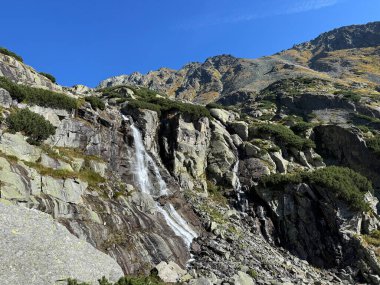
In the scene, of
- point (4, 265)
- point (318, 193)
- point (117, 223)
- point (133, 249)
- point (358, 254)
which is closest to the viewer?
point (4, 265)

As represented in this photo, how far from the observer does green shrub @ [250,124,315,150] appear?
64625 mm

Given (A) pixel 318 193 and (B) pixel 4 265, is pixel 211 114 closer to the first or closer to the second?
(A) pixel 318 193

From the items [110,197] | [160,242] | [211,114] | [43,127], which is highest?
[211,114]

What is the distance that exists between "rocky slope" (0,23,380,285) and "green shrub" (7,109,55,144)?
0.44ft

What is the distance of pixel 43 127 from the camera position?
39906 millimetres

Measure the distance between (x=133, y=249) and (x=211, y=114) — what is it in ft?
141

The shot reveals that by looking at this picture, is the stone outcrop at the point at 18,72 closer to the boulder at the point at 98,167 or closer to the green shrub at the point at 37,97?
the green shrub at the point at 37,97

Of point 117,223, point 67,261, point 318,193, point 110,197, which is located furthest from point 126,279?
point 318,193

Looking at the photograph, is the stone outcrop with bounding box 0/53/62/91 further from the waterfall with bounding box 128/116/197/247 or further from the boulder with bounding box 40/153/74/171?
the boulder with bounding box 40/153/74/171

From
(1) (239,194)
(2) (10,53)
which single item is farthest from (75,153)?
(2) (10,53)

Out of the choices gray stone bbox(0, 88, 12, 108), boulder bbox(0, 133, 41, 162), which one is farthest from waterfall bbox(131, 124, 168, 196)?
gray stone bbox(0, 88, 12, 108)

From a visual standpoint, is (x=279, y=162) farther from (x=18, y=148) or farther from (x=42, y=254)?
(x=42, y=254)

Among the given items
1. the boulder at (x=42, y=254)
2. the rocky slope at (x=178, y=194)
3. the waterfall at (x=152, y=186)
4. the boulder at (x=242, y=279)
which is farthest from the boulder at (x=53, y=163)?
the boulder at (x=242, y=279)

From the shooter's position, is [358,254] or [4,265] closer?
[4,265]
